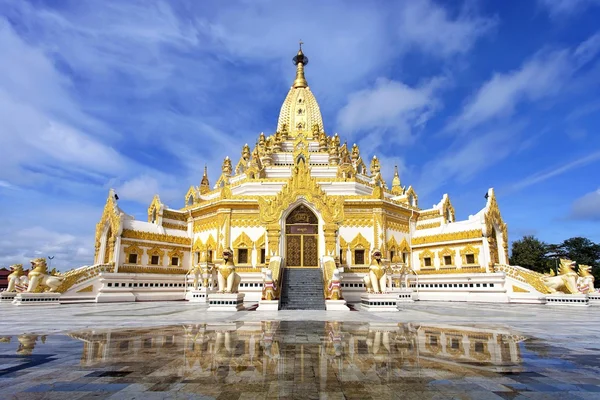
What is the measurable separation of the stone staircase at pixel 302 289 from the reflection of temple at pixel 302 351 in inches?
288

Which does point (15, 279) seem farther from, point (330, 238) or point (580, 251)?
point (580, 251)

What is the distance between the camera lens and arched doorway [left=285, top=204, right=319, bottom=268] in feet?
69.3

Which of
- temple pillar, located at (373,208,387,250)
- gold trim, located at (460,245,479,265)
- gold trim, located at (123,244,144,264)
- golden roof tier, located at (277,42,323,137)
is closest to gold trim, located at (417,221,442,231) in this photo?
gold trim, located at (460,245,479,265)

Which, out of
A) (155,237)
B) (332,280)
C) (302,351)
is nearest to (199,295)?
(155,237)

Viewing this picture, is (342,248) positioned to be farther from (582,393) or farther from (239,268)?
(582,393)

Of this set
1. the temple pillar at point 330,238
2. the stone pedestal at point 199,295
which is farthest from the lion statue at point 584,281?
the stone pedestal at point 199,295

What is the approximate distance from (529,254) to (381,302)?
40.5m

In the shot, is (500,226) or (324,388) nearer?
(324,388)

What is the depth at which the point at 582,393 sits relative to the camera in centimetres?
401

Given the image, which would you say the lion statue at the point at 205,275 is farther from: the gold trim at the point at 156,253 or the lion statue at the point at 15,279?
the lion statue at the point at 15,279

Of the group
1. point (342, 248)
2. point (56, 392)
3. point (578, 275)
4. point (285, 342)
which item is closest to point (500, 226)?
point (578, 275)

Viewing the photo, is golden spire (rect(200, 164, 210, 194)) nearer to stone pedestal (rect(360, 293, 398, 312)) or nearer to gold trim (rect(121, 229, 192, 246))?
gold trim (rect(121, 229, 192, 246))

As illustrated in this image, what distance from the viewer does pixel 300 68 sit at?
147 feet

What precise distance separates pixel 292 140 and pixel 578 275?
25.2 m
